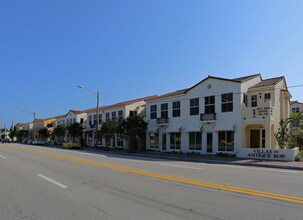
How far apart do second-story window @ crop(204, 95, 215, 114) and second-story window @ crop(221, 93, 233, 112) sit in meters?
1.24

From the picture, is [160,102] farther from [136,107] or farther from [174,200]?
[174,200]

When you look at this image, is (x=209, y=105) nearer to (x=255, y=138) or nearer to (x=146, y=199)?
(x=255, y=138)

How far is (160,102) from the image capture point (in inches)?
1395

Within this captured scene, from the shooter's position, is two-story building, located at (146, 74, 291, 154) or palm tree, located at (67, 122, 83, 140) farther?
palm tree, located at (67, 122, 83, 140)

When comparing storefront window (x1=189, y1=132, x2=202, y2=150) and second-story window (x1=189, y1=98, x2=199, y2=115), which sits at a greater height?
second-story window (x1=189, y1=98, x2=199, y2=115)

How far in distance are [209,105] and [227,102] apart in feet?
7.44

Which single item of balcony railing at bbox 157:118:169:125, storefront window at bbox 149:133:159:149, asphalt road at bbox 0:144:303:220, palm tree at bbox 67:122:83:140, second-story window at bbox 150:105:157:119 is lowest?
asphalt road at bbox 0:144:303:220

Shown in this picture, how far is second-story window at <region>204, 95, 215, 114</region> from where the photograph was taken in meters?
29.1

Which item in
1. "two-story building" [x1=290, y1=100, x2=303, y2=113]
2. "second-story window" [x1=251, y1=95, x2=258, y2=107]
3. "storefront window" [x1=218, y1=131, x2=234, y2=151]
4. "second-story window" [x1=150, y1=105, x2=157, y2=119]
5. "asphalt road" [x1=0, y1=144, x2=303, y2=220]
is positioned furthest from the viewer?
"two-story building" [x1=290, y1=100, x2=303, y2=113]

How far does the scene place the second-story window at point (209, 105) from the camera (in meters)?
29.1

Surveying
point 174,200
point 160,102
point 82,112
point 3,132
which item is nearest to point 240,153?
point 160,102

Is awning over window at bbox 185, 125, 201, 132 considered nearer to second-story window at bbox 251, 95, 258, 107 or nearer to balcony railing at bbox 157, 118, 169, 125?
balcony railing at bbox 157, 118, 169, 125

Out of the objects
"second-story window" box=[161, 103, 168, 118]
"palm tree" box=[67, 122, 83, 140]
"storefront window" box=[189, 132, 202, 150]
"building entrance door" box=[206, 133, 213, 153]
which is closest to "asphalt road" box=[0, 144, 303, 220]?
"building entrance door" box=[206, 133, 213, 153]

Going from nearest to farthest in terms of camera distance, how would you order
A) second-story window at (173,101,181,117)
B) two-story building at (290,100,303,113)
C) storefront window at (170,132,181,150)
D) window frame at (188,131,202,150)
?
window frame at (188,131,202,150), storefront window at (170,132,181,150), second-story window at (173,101,181,117), two-story building at (290,100,303,113)
